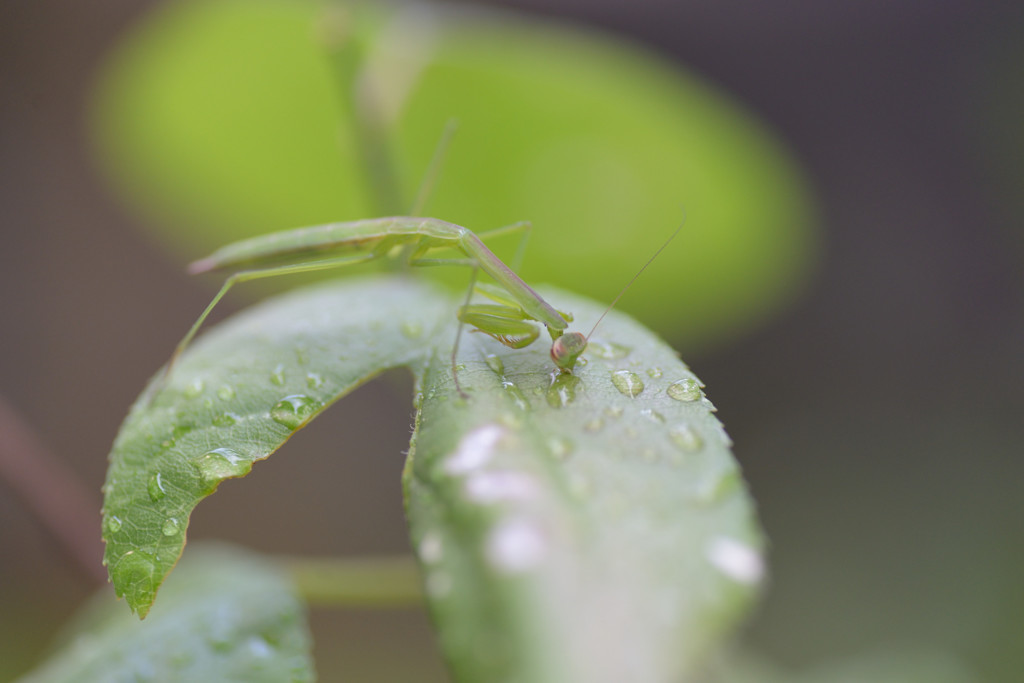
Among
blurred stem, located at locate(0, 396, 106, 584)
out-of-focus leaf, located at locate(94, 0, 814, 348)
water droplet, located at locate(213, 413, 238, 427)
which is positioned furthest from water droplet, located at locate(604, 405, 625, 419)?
out-of-focus leaf, located at locate(94, 0, 814, 348)

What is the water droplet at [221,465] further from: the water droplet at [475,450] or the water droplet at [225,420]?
the water droplet at [475,450]

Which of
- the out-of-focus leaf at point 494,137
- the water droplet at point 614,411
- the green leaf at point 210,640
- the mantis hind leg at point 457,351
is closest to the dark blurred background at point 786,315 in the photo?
the out-of-focus leaf at point 494,137

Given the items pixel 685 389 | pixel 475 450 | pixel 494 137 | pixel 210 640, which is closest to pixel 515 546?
pixel 475 450

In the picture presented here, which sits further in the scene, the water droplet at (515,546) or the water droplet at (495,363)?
the water droplet at (495,363)

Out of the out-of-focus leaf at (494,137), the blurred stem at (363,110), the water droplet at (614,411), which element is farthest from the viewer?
the out-of-focus leaf at (494,137)

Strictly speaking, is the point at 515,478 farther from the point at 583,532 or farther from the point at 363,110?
the point at 363,110

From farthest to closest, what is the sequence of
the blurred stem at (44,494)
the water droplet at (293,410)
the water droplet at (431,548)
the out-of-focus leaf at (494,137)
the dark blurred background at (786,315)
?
the dark blurred background at (786,315)
the out-of-focus leaf at (494,137)
the blurred stem at (44,494)
the water droplet at (293,410)
the water droplet at (431,548)
